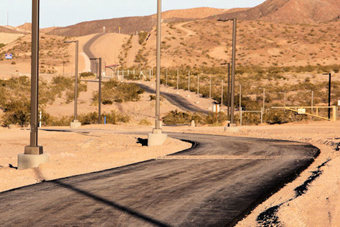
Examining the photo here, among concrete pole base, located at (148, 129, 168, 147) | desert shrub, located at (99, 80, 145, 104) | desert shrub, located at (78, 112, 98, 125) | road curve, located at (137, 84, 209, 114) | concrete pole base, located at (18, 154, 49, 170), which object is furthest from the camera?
desert shrub, located at (99, 80, 145, 104)

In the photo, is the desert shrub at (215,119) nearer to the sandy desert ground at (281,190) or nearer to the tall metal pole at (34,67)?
the sandy desert ground at (281,190)

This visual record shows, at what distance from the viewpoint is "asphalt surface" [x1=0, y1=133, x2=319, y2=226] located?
348 inches

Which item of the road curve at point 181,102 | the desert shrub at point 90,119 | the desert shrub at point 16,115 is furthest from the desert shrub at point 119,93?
the desert shrub at point 16,115

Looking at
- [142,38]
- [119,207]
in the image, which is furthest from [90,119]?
[142,38]

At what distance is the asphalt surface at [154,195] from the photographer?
884cm

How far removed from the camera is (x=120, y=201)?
10.4 m

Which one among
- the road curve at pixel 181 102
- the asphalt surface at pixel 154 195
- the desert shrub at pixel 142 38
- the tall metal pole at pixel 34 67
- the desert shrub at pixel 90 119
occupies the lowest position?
the desert shrub at pixel 90 119

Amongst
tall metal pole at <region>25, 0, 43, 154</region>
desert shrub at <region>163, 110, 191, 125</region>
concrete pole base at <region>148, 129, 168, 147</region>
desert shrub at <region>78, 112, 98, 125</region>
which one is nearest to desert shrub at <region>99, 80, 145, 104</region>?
desert shrub at <region>163, 110, 191, 125</region>

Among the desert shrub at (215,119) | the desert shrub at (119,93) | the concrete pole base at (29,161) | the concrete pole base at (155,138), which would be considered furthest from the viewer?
the desert shrub at (119,93)

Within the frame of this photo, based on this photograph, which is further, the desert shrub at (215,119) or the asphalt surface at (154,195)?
the desert shrub at (215,119)

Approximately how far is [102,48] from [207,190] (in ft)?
545

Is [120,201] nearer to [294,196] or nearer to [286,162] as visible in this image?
[294,196]

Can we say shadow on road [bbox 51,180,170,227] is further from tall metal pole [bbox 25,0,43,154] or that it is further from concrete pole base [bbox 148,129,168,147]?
concrete pole base [bbox 148,129,168,147]

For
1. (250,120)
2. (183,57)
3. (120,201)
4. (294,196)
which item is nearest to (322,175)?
(294,196)
